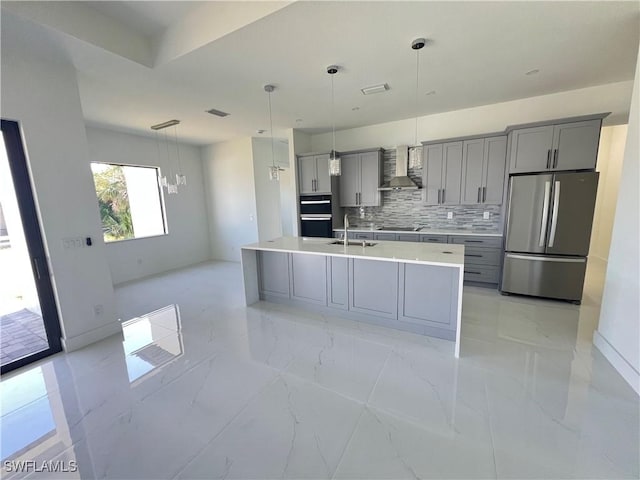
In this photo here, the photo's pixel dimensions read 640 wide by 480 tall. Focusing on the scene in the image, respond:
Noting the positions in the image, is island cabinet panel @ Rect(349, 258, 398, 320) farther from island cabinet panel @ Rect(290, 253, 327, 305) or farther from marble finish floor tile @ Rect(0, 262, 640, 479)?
island cabinet panel @ Rect(290, 253, 327, 305)

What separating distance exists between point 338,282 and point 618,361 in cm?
259

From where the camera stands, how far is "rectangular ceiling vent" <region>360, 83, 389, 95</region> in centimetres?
327

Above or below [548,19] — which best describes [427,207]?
below

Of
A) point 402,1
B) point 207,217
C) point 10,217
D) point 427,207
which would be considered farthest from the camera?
point 207,217

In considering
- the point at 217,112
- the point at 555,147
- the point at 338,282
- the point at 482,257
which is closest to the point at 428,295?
the point at 338,282

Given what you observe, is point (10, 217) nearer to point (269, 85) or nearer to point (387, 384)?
point (269, 85)

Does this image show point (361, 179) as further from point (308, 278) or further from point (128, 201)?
point (128, 201)

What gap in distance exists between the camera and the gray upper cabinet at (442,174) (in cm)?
426

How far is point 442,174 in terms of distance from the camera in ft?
14.4

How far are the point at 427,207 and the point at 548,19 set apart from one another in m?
2.99

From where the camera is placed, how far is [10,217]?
2479mm

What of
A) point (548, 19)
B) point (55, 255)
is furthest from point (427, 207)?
point (55, 255)

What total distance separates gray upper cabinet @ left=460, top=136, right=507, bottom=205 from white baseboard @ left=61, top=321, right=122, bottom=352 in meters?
5.23

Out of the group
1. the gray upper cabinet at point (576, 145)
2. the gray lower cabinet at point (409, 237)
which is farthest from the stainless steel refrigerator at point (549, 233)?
the gray lower cabinet at point (409, 237)
